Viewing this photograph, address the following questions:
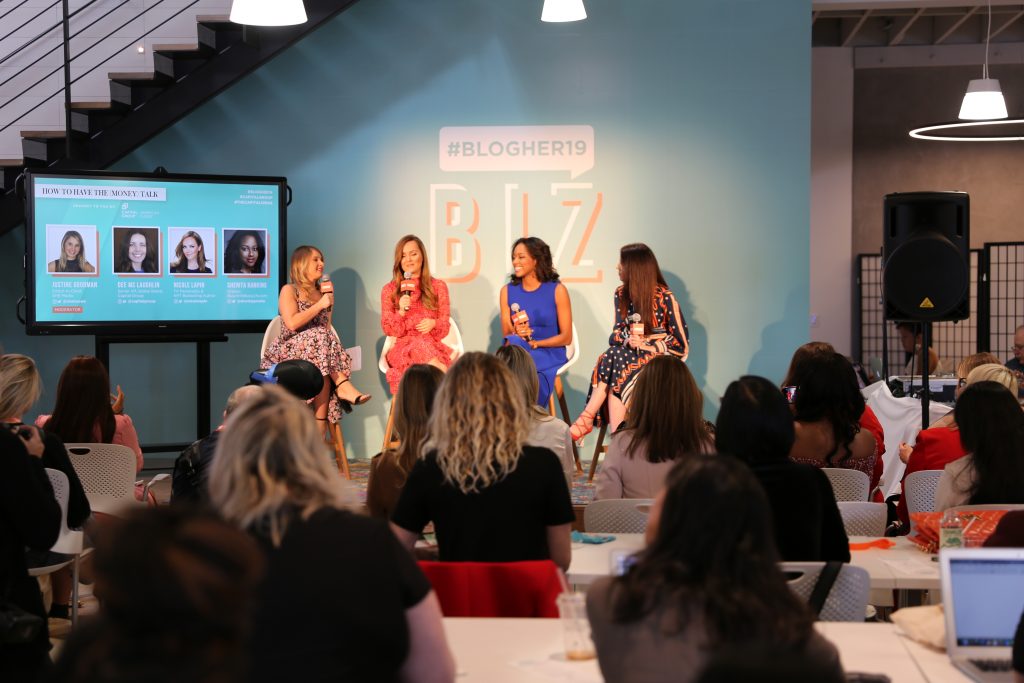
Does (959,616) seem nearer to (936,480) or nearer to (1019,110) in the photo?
(936,480)

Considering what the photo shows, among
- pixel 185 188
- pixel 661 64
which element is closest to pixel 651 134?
pixel 661 64

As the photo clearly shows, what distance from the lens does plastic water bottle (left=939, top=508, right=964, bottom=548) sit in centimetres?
327

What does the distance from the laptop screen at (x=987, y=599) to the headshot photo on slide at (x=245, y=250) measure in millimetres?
6530

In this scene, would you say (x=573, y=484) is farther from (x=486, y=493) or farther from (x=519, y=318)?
(x=486, y=493)

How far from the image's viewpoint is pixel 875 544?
3.68 metres

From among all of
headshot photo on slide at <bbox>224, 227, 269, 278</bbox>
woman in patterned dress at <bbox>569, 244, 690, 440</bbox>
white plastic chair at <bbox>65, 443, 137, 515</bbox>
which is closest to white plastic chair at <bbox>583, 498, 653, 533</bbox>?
white plastic chair at <bbox>65, 443, 137, 515</bbox>

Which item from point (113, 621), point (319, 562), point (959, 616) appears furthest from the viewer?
point (959, 616)

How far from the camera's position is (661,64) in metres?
8.78

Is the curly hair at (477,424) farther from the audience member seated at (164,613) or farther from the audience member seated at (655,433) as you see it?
the audience member seated at (164,613)

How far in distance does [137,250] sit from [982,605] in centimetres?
680

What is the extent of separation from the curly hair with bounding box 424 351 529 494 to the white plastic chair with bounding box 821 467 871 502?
1.58 m

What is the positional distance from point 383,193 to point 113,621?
7997 millimetres

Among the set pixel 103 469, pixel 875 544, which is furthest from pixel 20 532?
pixel 875 544

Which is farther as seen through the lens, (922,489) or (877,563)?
(922,489)
